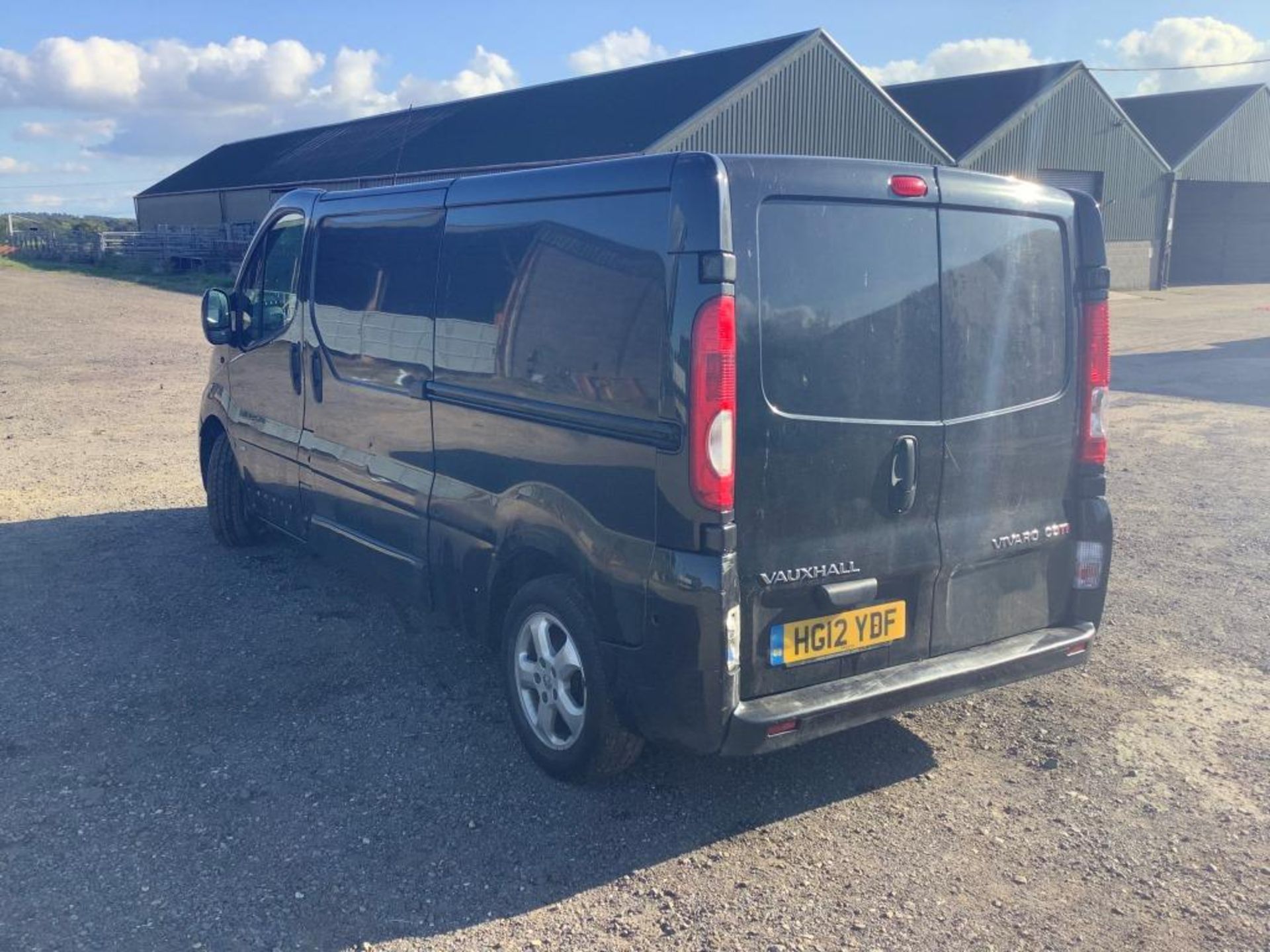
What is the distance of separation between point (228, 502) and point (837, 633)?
14.8ft

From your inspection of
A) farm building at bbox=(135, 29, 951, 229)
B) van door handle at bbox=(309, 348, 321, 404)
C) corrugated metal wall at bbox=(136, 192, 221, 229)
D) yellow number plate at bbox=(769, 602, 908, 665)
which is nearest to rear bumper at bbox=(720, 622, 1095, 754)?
yellow number plate at bbox=(769, 602, 908, 665)

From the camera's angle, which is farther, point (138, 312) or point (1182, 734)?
point (138, 312)

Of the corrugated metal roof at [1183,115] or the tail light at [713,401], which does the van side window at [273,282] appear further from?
the corrugated metal roof at [1183,115]

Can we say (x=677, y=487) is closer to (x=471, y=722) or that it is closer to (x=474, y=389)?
(x=474, y=389)

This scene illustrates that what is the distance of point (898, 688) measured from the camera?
3789 millimetres

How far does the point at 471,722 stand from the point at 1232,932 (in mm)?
2800

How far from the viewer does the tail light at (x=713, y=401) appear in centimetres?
337

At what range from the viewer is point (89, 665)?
5.24 metres

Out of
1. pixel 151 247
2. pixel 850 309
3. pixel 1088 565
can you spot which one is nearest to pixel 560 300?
pixel 850 309

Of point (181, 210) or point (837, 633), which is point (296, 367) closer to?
point (837, 633)

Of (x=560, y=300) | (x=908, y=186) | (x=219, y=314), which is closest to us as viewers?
(x=908, y=186)

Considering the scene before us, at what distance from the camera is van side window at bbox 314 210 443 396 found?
4.72 meters

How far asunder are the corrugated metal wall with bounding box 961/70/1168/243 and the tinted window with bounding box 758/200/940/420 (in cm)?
3059

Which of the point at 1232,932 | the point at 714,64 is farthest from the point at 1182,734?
the point at 714,64
